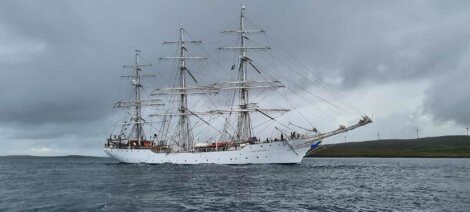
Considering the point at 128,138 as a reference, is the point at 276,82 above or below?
above

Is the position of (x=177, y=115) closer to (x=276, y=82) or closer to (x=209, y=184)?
(x=276, y=82)

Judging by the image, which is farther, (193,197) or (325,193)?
(325,193)

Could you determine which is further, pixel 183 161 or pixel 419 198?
pixel 183 161

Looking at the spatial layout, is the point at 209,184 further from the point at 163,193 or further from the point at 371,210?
the point at 371,210

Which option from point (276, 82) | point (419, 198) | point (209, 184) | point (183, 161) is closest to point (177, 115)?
point (183, 161)

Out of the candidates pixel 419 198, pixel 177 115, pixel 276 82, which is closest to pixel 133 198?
pixel 419 198

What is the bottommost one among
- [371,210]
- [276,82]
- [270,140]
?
[371,210]

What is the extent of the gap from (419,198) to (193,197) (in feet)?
73.9

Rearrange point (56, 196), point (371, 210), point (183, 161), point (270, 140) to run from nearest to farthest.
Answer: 1. point (371, 210)
2. point (56, 196)
3. point (270, 140)
4. point (183, 161)

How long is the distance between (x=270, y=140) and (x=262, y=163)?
18.6ft

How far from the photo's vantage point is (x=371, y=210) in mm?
41219

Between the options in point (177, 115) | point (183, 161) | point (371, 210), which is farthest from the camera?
point (177, 115)

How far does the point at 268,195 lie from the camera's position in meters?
51.1

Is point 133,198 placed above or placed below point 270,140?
below
